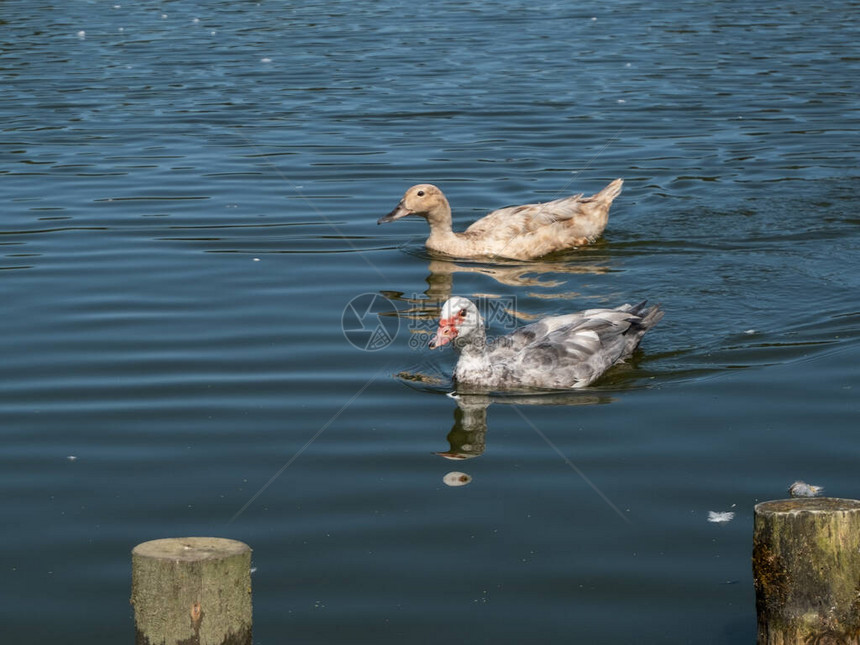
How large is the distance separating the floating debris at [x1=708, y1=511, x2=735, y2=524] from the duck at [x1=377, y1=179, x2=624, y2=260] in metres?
6.14

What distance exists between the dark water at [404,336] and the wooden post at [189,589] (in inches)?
42.5

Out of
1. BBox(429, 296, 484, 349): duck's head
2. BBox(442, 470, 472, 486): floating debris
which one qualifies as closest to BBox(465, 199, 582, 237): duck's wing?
BBox(429, 296, 484, 349): duck's head

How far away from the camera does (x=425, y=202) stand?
499 inches

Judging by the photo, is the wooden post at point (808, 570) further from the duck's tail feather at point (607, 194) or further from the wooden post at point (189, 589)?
the duck's tail feather at point (607, 194)

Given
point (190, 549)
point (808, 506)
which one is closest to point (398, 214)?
point (808, 506)

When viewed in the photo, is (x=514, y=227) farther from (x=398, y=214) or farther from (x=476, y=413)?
(x=476, y=413)

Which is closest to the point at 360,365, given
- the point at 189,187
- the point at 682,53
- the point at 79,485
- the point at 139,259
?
the point at 79,485

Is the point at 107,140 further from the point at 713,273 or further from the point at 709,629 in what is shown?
the point at 709,629

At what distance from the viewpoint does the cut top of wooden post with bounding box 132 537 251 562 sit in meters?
4.41

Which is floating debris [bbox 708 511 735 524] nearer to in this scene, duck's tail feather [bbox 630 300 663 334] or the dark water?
the dark water

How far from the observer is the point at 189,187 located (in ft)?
48.6

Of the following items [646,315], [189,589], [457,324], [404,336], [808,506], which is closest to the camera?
[189,589]

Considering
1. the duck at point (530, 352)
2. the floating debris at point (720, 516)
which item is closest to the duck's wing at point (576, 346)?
the duck at point (530, 352)

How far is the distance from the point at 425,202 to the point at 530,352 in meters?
3.93
